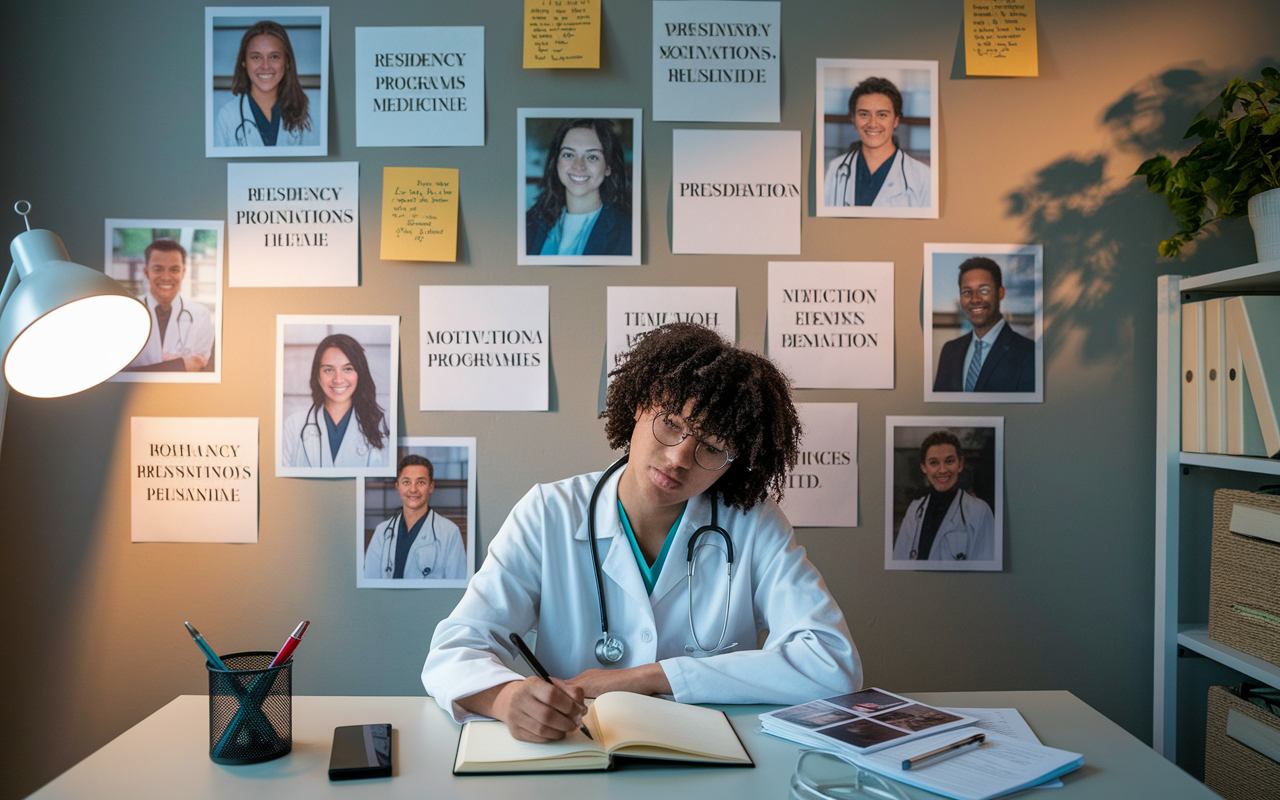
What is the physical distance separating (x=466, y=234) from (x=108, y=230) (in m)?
0.81

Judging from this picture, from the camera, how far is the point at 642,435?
1.43 meters

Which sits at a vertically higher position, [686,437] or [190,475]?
[686,437]

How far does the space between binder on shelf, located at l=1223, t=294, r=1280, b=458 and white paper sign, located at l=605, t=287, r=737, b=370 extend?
1.07m

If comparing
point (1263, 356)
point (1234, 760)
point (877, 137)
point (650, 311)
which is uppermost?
point (877, 137)

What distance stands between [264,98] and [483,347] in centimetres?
76

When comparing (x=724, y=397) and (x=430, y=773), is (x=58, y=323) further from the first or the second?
(x=724, y=397)

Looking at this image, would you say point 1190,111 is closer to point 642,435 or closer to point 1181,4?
point 1181,4

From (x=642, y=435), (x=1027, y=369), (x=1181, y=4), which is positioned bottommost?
(x=642, y=435)

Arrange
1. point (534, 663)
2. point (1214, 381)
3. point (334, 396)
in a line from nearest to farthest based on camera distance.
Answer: point (534, 663), point (1214, 381), point (334, 396)

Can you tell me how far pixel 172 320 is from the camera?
1.84 metres

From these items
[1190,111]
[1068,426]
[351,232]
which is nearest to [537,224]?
[351,232]

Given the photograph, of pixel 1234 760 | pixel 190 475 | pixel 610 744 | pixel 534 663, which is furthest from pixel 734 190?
pixel 1234 760

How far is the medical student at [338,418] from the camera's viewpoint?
185cm

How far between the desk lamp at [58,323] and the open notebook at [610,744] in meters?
0.81
